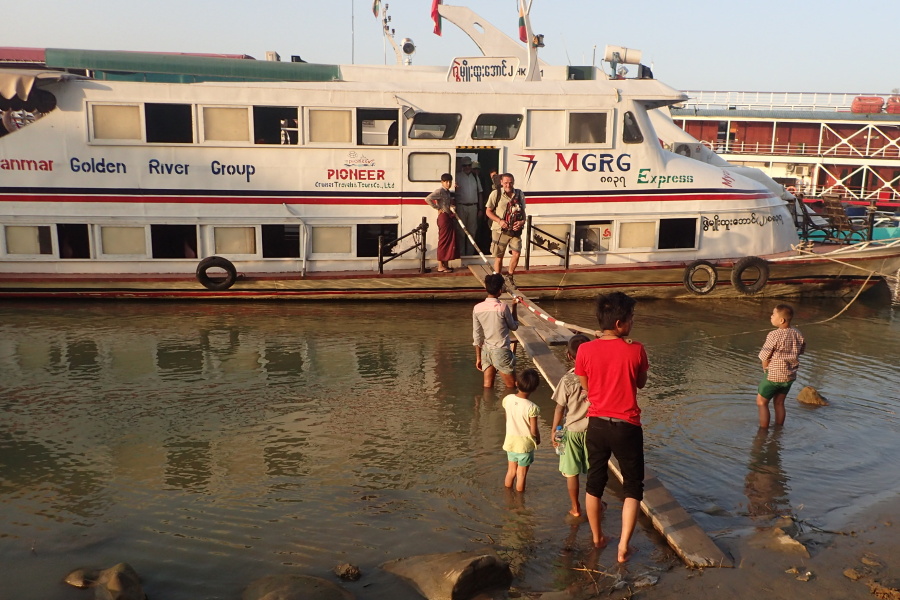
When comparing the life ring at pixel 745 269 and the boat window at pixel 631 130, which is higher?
the boat window at pixel 631 130

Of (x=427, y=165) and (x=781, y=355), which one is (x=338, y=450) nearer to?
(x=781, y=355)

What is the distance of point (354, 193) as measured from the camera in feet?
47.2

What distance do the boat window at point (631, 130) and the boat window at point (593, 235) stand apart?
1.63 metres

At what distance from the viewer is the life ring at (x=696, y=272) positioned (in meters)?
14.7

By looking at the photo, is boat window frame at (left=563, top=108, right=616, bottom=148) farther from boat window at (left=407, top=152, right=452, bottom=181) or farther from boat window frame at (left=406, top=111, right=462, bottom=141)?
boat window at (left=407, top=152, right=452, bottom=181)

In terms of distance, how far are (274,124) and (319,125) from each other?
32.4 inches

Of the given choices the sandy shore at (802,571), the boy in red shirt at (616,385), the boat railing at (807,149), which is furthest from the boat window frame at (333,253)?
the boat railing at (807,149)

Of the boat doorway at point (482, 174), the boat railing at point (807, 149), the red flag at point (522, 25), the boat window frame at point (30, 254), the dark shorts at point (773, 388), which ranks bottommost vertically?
the dark shorts at point (773, 388)

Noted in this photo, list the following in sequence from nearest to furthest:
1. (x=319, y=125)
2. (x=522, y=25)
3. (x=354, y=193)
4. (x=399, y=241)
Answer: (x=319, y=125) < (x=354, y=193) < (x=399, y=241) < (x=522, y=25)

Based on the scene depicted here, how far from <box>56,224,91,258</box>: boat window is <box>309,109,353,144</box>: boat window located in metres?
4.53

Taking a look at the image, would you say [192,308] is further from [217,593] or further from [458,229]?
[217,593]

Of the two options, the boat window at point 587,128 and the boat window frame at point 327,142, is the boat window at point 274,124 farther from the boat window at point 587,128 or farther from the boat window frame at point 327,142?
the boat window at point 587,128

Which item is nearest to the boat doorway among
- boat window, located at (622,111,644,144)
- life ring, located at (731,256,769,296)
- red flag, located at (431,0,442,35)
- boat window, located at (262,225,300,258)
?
boat window, located at (622,111,644,144)

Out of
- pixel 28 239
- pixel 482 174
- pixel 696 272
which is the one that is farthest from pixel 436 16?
pixel 28 239
